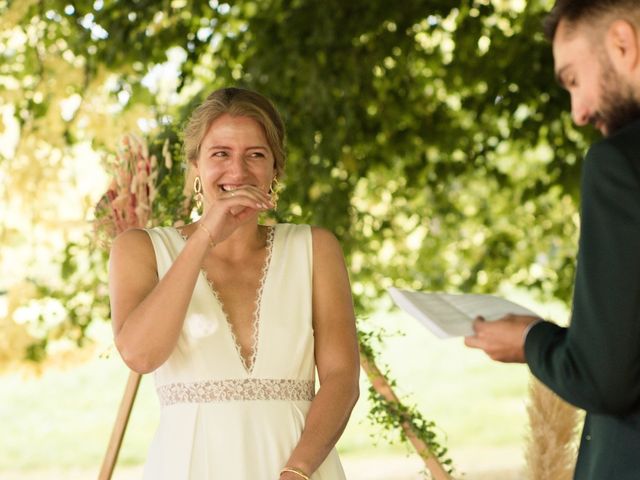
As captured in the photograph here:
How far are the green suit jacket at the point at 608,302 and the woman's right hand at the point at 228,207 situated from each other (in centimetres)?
106

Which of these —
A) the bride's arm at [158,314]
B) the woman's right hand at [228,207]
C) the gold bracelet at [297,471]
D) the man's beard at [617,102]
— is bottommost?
the gold bracelet at [297,471]

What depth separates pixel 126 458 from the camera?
9312 mm

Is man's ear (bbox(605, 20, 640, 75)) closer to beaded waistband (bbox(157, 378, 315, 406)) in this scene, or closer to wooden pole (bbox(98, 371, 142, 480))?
beaded waistband (bbox(157, 378, 315, 406))

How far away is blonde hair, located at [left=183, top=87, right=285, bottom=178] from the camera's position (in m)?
2.63

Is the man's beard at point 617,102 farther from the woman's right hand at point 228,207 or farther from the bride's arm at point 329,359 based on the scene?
the bride's arm at point 329,359

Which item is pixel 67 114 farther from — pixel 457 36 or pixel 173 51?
pixel 457 36

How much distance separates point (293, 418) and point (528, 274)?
447cm

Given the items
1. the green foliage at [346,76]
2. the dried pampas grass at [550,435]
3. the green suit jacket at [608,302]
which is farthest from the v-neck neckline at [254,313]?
the green foliage at [346,76]

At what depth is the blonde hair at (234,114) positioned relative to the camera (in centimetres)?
263

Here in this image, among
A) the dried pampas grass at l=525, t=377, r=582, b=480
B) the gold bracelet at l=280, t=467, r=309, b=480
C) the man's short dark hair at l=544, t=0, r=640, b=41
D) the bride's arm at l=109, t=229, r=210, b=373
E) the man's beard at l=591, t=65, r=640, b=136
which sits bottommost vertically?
the dried pampas grass at l=525, t=377, r=582, b=480

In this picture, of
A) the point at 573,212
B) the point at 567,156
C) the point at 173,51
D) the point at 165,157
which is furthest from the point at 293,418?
the point at 573,212

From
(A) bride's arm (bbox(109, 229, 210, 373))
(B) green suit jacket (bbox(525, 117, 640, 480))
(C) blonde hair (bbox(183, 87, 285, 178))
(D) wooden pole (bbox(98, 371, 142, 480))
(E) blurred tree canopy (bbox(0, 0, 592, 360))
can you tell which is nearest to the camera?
(B) green suit jacket (bbox(525, 117, 640, 480))

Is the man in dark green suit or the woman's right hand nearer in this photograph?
the man in dark green suit

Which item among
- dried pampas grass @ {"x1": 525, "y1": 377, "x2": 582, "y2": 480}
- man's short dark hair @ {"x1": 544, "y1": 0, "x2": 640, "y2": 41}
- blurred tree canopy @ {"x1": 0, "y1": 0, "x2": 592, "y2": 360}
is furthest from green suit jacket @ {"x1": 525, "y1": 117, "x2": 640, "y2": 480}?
blurred tree canopy @ {"x1": 0, "y1": 0, "x2": 592, "y2": 360}
